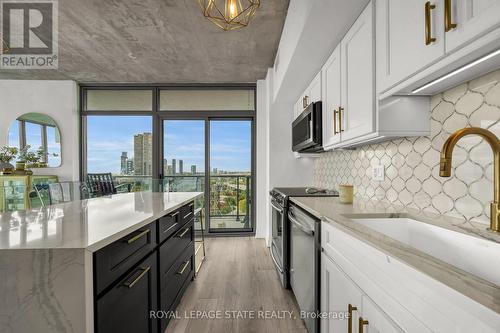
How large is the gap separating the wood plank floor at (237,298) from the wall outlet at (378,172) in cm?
122

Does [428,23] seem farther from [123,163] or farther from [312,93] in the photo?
[123,163]

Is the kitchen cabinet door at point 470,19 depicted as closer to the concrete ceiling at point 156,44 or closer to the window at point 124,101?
the concrete ceiling at point 156,44

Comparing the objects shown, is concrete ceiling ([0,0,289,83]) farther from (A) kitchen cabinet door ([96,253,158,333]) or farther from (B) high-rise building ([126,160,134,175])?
(A) kitchen cabinet door ([96,253,158,333])

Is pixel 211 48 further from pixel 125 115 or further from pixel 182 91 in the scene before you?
pixel 125 115

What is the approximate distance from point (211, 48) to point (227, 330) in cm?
311

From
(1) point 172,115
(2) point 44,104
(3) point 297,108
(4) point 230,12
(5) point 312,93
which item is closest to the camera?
(4) point 230,12

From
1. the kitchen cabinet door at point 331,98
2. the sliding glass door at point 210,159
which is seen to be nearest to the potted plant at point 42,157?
the sliding glass door at point 210,159

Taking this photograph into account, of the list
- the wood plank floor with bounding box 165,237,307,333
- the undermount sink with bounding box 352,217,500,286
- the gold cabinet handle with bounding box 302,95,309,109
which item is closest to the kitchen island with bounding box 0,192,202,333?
the wood plank floor with bounding box 165,237,307,333

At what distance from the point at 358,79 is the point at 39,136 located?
5154 millimetres

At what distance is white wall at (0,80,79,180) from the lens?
421 centimetres

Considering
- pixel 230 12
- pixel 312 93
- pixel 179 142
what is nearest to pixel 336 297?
pixel 230 12

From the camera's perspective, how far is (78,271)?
2.64 feet

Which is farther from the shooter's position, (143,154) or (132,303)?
(143,154)

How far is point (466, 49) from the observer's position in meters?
0.78
